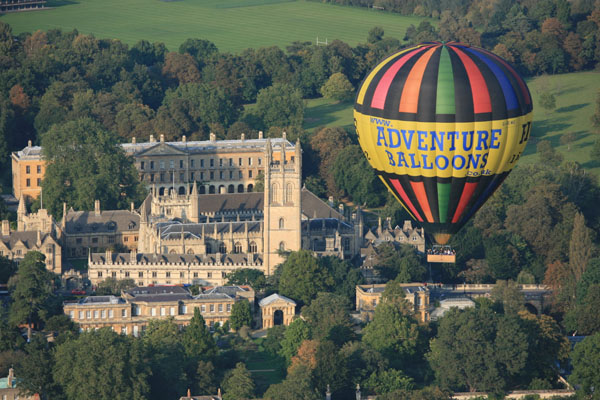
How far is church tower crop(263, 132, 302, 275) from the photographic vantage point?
11231 cm

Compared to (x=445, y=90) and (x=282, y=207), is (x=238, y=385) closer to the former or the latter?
(x=282, y=207)

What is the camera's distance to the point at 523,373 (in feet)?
330

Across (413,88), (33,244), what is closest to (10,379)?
(33,244)

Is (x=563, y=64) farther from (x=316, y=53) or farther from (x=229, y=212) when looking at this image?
(x=229, y=212)

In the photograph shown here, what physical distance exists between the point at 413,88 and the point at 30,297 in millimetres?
31051

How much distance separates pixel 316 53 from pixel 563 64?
883 inches

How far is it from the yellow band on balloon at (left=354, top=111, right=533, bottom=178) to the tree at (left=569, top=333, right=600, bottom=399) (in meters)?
19.1

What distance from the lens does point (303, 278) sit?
107438mm

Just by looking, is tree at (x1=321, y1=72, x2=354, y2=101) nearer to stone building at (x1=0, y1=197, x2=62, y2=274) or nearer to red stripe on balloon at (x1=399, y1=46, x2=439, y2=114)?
stone building at (x1=0, y1=197, x2=62, y2=274)

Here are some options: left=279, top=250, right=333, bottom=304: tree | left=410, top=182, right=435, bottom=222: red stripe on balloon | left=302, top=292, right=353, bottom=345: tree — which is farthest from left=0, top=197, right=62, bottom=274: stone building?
left=410, top=182, right=435, bottom=222: red stripe on balloon

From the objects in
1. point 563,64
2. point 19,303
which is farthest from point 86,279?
point 563,64

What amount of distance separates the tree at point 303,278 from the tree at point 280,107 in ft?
149

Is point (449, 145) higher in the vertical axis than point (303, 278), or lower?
higher

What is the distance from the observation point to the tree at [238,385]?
312 ft
